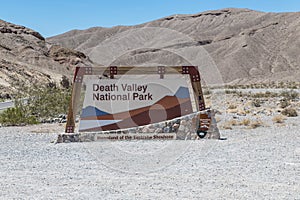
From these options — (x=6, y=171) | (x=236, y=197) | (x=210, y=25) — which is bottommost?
(x=236, y=197)

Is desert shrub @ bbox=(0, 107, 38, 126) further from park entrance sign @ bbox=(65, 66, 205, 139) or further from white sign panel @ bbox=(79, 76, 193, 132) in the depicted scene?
white sign panel @ bbox=(79, 76, 193, 132)

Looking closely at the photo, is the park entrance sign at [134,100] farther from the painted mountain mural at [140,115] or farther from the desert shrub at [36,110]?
the desert shrub at [36,110]

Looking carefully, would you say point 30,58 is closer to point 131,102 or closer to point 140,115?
point 140,115

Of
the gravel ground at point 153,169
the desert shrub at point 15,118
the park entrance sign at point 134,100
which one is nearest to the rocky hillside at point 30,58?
the desert shrub at point 15,118

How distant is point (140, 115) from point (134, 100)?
0.61 metres

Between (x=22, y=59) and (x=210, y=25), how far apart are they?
120 meters

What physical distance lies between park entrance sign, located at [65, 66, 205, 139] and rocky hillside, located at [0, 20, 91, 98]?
151 ft

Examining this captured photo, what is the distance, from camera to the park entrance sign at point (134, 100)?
1312 cm

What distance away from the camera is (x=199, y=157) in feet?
35.8

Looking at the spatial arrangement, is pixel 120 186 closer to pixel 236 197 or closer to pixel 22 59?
pixel 236 197

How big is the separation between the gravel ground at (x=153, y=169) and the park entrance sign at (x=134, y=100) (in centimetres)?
49

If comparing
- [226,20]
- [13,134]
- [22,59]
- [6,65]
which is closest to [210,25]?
[226,20]

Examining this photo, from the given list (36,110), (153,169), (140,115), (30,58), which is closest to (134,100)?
(140,115)

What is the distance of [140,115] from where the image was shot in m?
13.5
